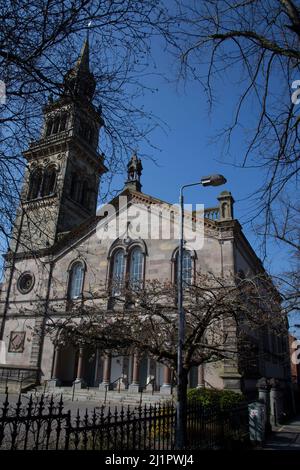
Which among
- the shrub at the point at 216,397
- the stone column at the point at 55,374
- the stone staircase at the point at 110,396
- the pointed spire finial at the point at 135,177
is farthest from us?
the pointed spire finial at the point at 135,177

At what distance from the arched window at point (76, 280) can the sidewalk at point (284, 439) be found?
52.3ft

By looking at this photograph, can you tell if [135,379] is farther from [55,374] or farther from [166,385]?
[55,374]

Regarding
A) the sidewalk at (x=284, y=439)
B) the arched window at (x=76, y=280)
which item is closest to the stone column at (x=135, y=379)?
the arched window at (x=76, y=280)

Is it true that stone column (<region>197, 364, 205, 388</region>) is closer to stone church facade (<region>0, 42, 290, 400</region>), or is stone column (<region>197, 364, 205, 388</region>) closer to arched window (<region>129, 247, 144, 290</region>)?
stone church facade (<region>0, 42, 290, 400</region>)

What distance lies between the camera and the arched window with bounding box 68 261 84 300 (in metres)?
27.2

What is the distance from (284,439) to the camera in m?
13.5

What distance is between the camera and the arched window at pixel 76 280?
2716 cm

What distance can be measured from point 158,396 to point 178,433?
522 inches

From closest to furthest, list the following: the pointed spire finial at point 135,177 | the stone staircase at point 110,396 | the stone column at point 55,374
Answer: the stone staircase at point 110,396, the stone column at point 55,374, the pointed spire finial at point 135,177

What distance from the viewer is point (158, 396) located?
66.0ft

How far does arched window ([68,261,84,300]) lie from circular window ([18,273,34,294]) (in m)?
3.52

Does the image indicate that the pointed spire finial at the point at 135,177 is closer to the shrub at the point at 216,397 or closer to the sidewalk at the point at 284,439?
the shrub at the point at 216,397
